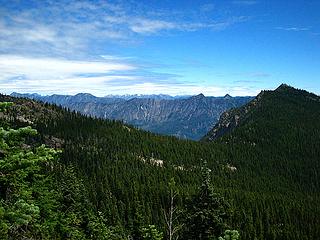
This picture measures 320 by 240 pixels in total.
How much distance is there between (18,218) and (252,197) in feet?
567

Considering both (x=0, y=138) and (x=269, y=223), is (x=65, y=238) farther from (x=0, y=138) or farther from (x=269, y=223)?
(x=269, y=223)

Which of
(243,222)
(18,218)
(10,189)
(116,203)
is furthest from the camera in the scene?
(116,203)

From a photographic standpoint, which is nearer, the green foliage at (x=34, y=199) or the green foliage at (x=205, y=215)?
the green foliage at (x=34, y=199)

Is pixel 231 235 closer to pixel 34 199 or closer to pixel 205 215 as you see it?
pixel 205 215

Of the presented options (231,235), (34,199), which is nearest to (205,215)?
(231,235)

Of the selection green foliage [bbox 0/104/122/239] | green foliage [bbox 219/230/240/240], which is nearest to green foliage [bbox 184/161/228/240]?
green foliage [bbox 0/104/122/239]

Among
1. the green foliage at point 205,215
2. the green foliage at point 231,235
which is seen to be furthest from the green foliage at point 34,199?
the green foliage at point 205,215

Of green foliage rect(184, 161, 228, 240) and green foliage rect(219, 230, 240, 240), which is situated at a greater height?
green foliage rect(219, 230, 240, 240)

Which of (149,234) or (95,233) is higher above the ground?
(149,234)

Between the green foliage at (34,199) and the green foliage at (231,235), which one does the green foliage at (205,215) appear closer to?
the green foliage at (34,199)

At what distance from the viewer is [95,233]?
46.1 m

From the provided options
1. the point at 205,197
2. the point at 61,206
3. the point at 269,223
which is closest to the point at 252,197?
the point at 269,223

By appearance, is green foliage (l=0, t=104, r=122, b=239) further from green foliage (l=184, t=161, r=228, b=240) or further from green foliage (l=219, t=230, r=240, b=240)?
green foliage (l=184, t=161, r=228, b=240)

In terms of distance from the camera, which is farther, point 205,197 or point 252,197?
point 252,197
